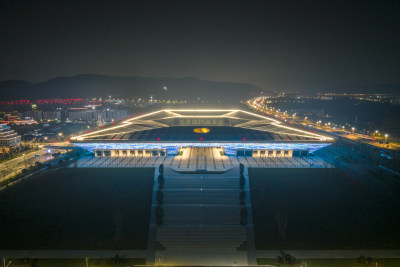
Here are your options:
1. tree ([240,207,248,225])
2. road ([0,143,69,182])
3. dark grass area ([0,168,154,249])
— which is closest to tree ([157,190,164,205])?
dark grass area ([0,168,154,249])

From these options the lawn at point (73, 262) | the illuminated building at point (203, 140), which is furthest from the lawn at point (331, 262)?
the illuminated building at point (203, 140)

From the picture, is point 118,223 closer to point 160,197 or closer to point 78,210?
point 160,197

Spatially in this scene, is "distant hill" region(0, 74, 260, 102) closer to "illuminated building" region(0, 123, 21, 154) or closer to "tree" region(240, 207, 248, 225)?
"illuminated building" region(0, 123, 21, 154)

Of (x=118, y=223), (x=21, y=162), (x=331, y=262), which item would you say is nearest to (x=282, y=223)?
(x=331, y=262)

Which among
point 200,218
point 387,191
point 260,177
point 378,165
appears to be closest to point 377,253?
point 387,191

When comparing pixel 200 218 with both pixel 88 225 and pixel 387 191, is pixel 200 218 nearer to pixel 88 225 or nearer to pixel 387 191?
pixel 88 225
